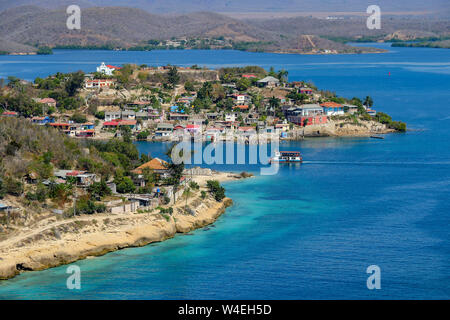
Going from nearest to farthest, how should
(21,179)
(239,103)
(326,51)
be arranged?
1. (21,179)
2. (239,103)
3. (326,51)

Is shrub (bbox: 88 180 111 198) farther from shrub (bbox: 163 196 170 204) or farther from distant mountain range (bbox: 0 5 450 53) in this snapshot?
distant mountain range (bbox: 0 5 450 53)

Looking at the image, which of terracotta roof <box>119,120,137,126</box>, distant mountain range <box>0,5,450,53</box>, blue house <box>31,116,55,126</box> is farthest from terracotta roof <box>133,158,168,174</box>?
distant mountain range <box>0,5,450,53</box>

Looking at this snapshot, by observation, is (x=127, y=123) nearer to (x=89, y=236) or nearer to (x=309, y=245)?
(x=89, y=236)

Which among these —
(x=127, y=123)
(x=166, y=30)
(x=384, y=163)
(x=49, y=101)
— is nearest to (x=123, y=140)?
(x=127, y=123)

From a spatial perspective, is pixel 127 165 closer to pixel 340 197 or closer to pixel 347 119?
pixel 340 197

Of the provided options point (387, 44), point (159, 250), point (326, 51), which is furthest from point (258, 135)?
point (387, 44)
